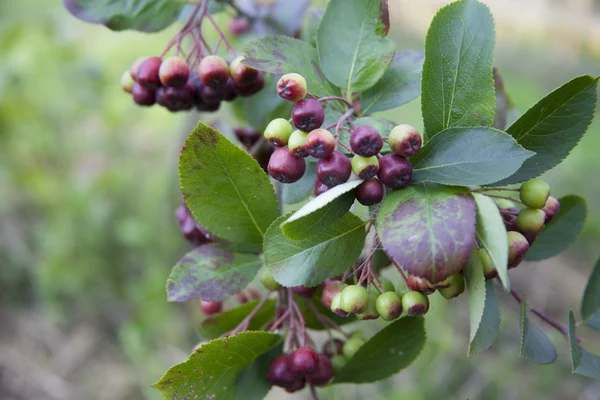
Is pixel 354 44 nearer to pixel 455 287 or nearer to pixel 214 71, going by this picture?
pixel 214 71

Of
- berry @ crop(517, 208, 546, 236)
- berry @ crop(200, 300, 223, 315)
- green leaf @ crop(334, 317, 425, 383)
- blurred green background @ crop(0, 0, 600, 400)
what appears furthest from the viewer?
blurred green background @ crop(0, 0, 600, 400)

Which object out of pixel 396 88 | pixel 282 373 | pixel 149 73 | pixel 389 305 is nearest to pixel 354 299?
pixel 389 305

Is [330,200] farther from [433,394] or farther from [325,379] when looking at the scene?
[433,394]

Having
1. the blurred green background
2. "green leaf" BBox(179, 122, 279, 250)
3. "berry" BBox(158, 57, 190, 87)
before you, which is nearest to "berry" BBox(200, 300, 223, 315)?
"green leaf" BBox(179, 122, 279, 250)

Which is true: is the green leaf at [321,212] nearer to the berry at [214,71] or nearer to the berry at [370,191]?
the berry at [370,191]

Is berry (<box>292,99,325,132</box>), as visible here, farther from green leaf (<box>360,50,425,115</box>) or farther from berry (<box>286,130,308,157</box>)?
green leaf (<box>360,50,425,115</box>)

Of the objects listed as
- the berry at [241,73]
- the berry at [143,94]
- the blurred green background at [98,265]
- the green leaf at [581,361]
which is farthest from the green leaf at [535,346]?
the blurred green background at [98,265]
